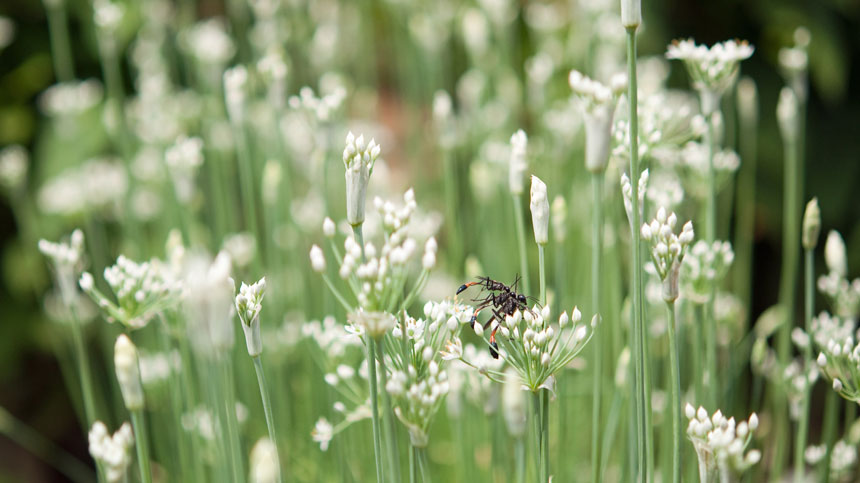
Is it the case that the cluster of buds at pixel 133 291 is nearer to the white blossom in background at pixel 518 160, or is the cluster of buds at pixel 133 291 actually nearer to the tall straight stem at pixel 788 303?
the white blossom in background at pixel 518 160

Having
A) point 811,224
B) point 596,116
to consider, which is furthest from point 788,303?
point 596,116

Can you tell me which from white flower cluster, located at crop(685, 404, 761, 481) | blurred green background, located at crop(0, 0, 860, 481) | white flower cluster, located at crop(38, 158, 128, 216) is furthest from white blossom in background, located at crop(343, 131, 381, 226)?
blurred green background, located at crop(0, 0, 860, 481)

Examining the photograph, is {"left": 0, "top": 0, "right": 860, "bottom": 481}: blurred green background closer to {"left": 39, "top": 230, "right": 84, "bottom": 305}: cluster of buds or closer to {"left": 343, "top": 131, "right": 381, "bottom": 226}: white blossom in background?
{"left": 39, "top": 230, "right": 84, "bottom": 305}: cluster of buds

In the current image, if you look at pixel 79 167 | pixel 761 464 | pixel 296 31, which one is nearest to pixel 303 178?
pixel 296 31

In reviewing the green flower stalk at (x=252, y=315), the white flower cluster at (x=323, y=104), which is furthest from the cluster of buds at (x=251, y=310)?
the white flower cluster at (x=323, y=104)

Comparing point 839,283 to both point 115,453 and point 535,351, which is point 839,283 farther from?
point 115,453

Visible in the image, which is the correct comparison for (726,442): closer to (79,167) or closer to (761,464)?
(761,464)

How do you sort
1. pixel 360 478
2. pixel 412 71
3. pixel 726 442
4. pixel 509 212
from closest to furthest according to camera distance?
pixel 726 442 → pixel 360 478 → pixel 509 212 → pixel 412 71

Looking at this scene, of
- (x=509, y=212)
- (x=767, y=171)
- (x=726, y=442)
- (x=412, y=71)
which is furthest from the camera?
(x=767, y=171)
